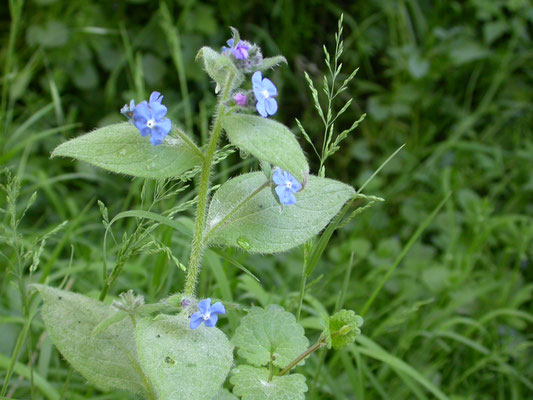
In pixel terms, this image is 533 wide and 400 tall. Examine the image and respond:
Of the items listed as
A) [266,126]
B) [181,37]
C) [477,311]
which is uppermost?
[266,126]

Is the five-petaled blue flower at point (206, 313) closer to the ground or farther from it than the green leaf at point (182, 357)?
farther from it

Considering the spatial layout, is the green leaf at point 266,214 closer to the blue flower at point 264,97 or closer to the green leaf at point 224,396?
the blue flower at point 264,97

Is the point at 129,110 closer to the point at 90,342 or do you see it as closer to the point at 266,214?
the point at 266,214

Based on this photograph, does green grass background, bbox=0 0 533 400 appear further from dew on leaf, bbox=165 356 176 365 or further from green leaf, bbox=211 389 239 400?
dew on leaf, bbox=165 356 176 365

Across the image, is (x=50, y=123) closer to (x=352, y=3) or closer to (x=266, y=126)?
(x=352, y=3)

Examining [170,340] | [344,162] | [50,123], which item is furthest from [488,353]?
[50,123]

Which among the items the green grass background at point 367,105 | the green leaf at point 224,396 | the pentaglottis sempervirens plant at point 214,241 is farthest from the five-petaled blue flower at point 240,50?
the green grass background at point 367,105

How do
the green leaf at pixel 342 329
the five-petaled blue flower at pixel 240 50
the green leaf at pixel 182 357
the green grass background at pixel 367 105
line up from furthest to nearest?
the green grass background at pixel 367 105 → the green leaf at pixel 342 329 → the five-petaled blue flower at pixel 240 50 → the green leaf at pixel 182 357
